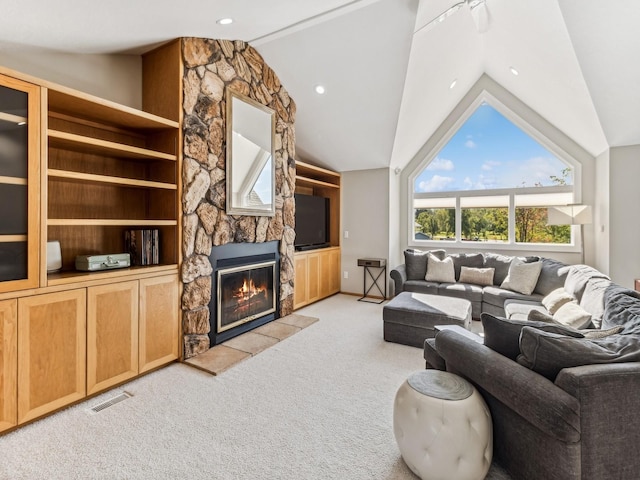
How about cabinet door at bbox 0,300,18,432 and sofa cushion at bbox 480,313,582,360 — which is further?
cabinet door at bbox 0,300,18,432

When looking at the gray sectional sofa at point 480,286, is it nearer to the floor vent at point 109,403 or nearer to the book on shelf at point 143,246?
the book on shelf at point 143,246

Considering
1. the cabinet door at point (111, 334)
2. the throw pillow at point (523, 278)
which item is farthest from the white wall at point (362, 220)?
the cabinet door at point (111, 334)

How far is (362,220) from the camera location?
5895mm

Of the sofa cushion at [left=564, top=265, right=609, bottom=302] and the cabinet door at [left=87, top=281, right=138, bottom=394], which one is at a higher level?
the sofa cushion at [left=564, top=265, right=609, bottom=302]

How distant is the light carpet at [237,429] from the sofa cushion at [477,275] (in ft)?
7.43

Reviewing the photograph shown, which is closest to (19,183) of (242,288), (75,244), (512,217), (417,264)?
(75,244)

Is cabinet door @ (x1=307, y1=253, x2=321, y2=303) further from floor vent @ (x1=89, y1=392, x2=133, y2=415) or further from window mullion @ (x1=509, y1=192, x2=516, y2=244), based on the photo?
window mullion @ (x1=509, y1=192, x2=516, y2=244)

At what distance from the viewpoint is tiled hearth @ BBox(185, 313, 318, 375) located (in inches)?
119

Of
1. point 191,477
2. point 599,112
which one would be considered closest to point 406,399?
point 191,477

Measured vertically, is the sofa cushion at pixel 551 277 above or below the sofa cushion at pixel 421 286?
above

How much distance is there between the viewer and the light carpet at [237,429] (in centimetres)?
175

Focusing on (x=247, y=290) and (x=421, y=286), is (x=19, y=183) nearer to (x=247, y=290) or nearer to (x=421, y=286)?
(x=247, y=290)

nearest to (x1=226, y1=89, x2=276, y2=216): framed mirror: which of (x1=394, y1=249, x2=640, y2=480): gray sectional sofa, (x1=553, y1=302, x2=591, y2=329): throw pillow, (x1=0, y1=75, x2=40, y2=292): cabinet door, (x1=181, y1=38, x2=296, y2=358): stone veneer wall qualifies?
(x1=181, y1=38, x2=296, y2=358): stone veneer wall

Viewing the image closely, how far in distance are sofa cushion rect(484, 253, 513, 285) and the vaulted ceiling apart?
2.00 m
